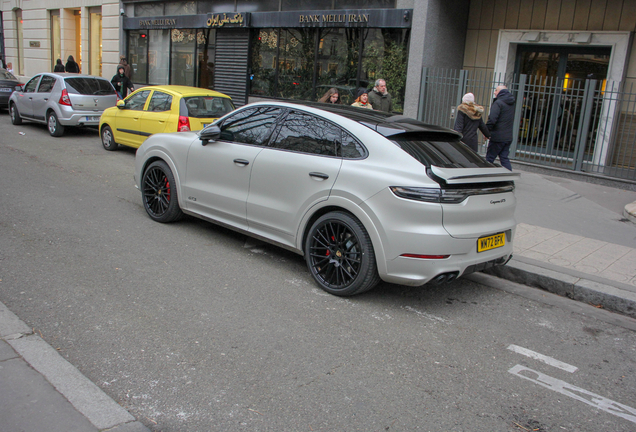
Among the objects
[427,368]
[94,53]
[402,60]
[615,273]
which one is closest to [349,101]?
[402,60]

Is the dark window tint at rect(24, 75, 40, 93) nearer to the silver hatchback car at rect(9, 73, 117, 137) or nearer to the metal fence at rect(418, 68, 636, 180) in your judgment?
the silver hatchback car at rect(9, 73, 117, 137)

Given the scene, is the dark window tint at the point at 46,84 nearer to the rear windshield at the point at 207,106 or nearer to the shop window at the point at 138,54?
the rear windshield at the point at 207,106

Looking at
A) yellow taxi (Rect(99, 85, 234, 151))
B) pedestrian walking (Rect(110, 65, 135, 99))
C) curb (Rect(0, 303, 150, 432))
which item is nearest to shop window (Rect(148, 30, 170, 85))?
pedestrian walking (Rect(110, 65, 135, 99))

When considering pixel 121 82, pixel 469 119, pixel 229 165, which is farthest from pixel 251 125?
pixel 121 82

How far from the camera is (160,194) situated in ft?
22.3

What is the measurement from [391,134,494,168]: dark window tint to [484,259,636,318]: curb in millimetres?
1319

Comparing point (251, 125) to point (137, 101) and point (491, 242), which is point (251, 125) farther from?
point (137, 101)

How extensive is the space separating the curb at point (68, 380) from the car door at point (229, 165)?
2.37 m

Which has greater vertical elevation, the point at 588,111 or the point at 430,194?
the point at 588,111

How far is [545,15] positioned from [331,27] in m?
5.63

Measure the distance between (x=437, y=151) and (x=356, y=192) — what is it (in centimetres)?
84

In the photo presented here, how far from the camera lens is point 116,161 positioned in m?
11.2

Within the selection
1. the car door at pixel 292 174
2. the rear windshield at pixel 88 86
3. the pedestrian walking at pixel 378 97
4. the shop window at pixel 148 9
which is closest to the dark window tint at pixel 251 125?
the car door at pixel 292 174

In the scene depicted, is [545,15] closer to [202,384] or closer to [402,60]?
[402,60]
